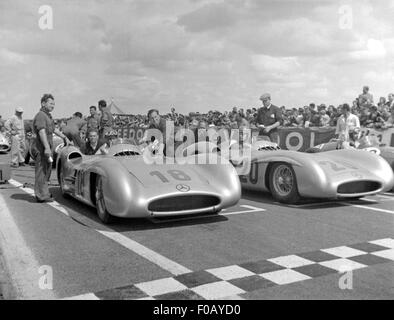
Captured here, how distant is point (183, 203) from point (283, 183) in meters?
2.10

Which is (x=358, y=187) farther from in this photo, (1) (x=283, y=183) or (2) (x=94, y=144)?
(2) (x=94, y=144)

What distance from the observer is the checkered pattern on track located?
2990mm

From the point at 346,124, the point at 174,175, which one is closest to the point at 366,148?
the point at 346,124

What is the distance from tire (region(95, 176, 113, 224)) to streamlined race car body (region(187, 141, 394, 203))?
6.99 feet

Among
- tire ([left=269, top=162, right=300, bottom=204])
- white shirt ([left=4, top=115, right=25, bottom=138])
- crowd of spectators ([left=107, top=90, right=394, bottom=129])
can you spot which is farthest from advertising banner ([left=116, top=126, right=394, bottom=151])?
white shirt ([left=4, top=115, right=25, bottom=138])

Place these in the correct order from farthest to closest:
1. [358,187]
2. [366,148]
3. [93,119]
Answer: [93,119]
[366,148]
[358,187]

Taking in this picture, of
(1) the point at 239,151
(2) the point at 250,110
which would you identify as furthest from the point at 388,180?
(2) the point at 250,110

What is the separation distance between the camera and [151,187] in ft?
15.5

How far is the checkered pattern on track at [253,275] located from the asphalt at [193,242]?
0.29ft

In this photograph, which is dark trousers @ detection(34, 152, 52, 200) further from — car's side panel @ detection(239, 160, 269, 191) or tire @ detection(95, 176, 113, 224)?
car's side panel @ detection(239, 160, 269, 191)

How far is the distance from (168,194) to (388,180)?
3160 millimetres
